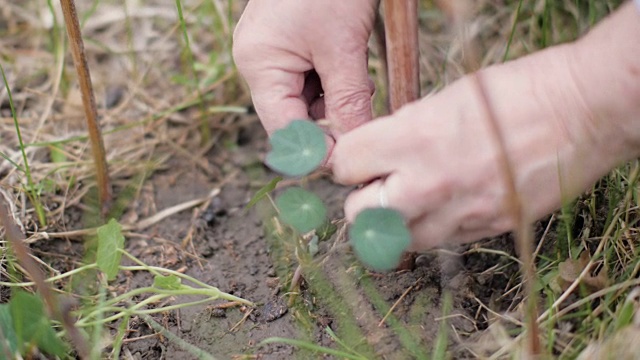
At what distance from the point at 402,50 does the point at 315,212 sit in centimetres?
30

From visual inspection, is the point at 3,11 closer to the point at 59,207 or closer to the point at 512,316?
the point at 59,207

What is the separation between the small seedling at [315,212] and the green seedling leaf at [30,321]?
1.30 ft

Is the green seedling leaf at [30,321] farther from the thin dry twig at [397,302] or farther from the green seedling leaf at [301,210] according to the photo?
the thin dry twig at [397,302]

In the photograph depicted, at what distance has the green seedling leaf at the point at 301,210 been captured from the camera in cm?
131

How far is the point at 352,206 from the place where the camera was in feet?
4.19

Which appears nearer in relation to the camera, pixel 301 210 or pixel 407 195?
pixel 407 195

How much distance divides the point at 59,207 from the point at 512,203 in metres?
1.05

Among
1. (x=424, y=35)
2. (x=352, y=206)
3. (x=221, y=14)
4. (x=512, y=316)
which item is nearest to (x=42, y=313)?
(x=352, y=206)

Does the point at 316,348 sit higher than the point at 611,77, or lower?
lower

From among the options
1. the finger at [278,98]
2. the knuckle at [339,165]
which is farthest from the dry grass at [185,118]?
the finger at [278,98]

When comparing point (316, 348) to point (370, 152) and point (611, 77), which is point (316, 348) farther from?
point (611, 77)

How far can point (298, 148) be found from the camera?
1292 millimetres

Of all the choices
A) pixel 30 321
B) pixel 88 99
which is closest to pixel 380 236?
pixel 30 321

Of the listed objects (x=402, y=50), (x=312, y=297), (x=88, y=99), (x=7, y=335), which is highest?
(x=402, y=50)
